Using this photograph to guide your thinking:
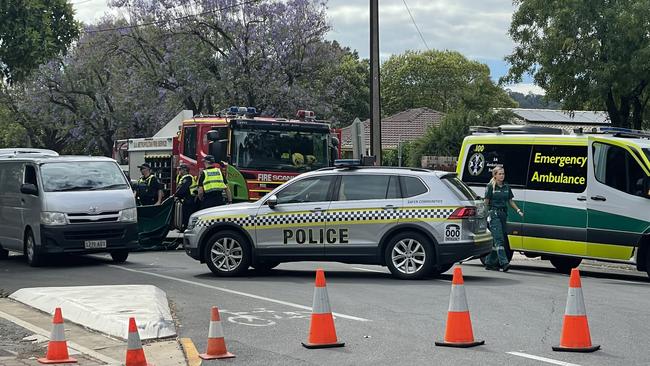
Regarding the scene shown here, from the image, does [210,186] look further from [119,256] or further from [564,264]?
[564,264]

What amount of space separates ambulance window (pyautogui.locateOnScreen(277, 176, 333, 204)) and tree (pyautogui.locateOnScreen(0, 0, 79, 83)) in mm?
6183

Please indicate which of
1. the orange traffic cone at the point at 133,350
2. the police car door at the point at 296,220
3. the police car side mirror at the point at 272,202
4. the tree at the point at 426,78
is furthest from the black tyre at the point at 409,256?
the tree at the point at 426,78

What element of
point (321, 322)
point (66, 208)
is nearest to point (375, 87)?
point (66, 208)

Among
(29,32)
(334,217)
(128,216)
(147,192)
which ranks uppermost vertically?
(29,32)

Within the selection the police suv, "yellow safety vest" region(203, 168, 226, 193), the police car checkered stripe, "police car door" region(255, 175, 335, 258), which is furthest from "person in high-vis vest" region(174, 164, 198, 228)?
"police car door" region(255, 175, 335, 258)

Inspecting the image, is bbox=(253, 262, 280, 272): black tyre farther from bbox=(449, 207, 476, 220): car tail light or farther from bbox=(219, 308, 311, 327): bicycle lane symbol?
bbox=(219, 308, 311, 327): bicycle lane symbol

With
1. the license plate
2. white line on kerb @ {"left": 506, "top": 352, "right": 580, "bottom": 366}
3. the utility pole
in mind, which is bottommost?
white line on kerb @ {"left": 506, "top": 352, "right": 580, "bottom": 366}

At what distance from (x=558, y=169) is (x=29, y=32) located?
9647 millimetres

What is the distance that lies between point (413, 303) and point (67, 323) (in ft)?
13.1

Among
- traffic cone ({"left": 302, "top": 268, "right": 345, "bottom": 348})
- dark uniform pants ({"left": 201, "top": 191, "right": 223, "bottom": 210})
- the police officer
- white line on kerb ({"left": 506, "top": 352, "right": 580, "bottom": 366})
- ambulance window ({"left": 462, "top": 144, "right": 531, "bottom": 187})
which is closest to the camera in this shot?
white line on kerb ({"left": 506, "top": 352, "right": 580, "bottom": 366})

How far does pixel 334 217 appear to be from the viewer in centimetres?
1509

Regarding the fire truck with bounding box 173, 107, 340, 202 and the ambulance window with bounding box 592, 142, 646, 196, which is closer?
the ambulance window with bounding box 592, 142, 646, 196

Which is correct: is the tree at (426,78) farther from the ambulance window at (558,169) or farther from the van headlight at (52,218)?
the van headlight at (52,218)

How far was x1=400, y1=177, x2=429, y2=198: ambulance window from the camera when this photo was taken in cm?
1486
